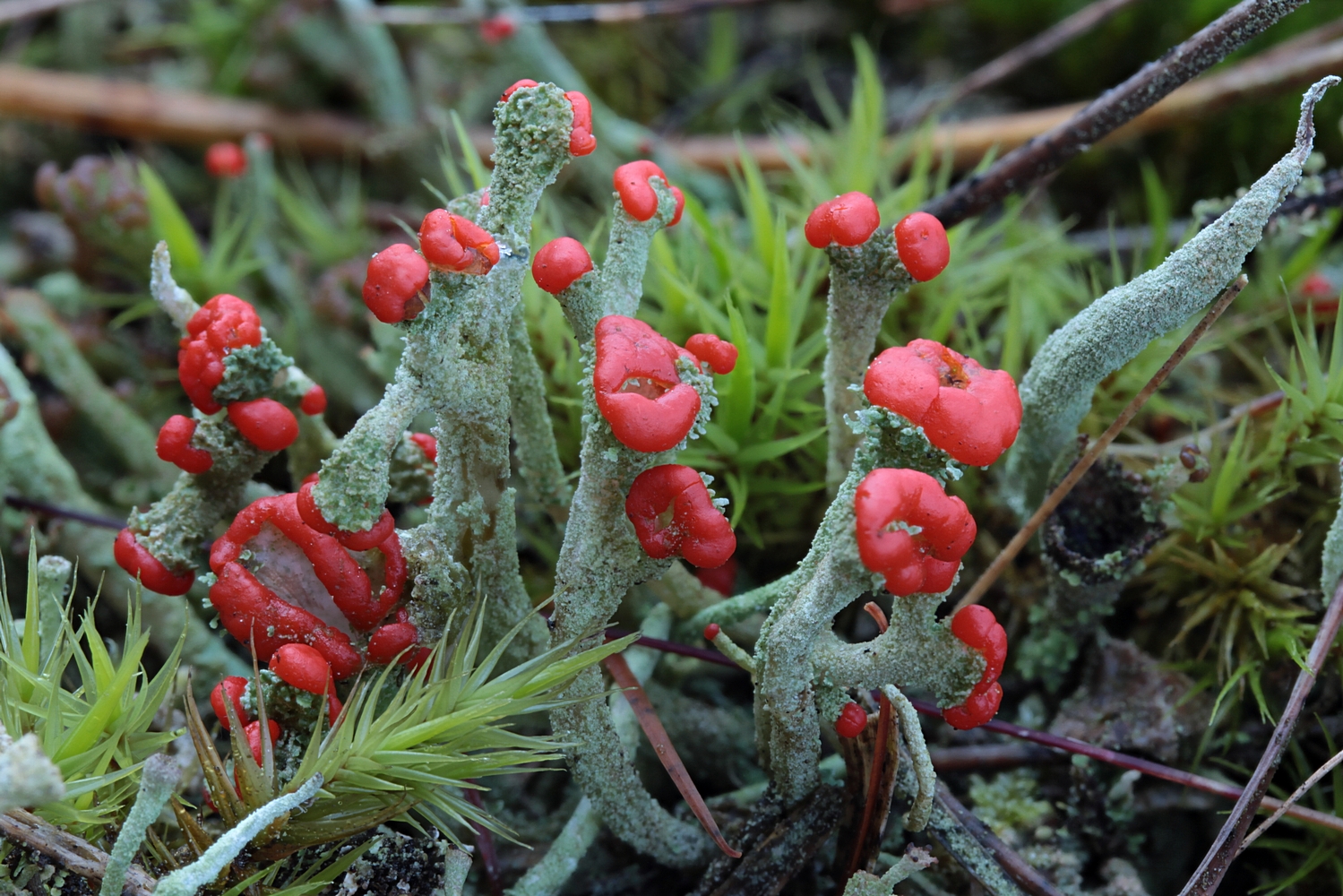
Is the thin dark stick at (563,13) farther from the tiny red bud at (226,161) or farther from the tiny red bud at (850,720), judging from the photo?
the tiny red bud at (850,720)

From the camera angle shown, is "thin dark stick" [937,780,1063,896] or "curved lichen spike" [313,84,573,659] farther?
"thin dark stick" [937,780,1063,896]

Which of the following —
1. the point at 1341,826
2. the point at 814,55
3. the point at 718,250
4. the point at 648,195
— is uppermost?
the point at 814,55

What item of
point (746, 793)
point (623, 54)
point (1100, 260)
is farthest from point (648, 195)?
point (623, 54)

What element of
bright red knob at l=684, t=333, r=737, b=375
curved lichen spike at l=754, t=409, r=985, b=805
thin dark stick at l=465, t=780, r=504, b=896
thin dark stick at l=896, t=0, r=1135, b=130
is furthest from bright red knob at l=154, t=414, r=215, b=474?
thin dark stick at l=896, t=0, r=1135, b=130

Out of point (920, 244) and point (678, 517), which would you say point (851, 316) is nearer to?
point (920, 244)

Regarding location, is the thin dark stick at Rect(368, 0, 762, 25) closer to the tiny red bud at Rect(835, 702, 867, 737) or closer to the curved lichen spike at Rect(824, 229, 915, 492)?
the curved lichen spike at Rect(824, 229, 915, 492)

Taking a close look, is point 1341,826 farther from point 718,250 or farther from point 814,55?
point 814,55
